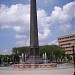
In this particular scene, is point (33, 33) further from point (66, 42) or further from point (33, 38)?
point (66, 42)

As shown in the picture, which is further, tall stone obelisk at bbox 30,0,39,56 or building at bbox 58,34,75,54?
building at bbox 58,34,75,54

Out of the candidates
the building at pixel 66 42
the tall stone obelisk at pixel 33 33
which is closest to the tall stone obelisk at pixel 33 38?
the tall stone obelisk at pixel 33 33

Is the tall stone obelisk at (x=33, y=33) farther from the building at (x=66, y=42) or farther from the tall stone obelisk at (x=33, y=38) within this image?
the building at (x=66, y=42)

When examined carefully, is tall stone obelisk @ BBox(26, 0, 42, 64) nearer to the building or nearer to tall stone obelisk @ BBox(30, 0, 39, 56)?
tall stone obelisk @ BBox(30, 0, 39, 56)

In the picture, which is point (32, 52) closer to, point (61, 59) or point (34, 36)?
point (34, 36)

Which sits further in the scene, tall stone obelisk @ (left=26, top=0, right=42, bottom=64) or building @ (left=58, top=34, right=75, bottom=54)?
building @ (left=58, top=34, right=75, bottom=54)

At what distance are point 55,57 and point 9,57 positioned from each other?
12.8 metres

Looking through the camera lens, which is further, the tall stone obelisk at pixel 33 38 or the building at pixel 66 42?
the building at pixel 66 42

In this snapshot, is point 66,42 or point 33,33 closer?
point 33,33

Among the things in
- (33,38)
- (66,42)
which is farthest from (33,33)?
(66,42)

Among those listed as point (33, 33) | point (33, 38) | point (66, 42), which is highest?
point (66, 42)

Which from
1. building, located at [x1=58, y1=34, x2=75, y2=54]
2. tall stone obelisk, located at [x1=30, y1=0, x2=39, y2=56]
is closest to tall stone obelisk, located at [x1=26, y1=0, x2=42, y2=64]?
tall stone obelisk, located at [x1=30, y1=0, x2=39, y2=56]

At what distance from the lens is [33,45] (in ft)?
116

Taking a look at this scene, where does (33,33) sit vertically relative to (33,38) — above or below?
above
